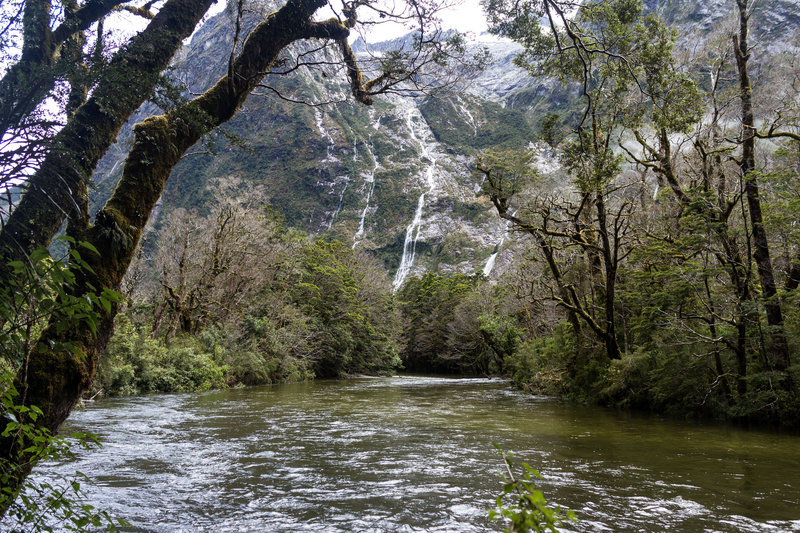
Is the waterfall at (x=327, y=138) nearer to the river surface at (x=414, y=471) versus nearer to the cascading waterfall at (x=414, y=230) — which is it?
the cascading waterfall at (x=414, y=230)

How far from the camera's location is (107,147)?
15.5ft

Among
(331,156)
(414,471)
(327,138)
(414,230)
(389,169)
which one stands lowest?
(414,471)

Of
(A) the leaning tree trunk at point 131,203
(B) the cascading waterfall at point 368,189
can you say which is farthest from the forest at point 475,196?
(B) the cascading waterfall at point 368,189

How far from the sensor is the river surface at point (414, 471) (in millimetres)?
4293

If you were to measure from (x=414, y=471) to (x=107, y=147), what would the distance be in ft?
16.8

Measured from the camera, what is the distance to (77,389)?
3725 millimetres

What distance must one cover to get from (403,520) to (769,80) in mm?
14214

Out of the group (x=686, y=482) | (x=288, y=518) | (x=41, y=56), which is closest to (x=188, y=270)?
(x=41, y=56)

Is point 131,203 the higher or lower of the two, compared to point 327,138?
lower

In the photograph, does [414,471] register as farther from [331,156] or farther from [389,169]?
[331,156]

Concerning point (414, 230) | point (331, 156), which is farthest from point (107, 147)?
point (331, 156)

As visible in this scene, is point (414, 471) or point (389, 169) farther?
point (389, 169)

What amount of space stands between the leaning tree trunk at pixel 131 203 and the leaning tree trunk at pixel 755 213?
931cm

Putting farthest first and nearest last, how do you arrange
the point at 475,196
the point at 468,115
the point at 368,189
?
the point at 468,115
the point at 368,189
the point at 475,196
